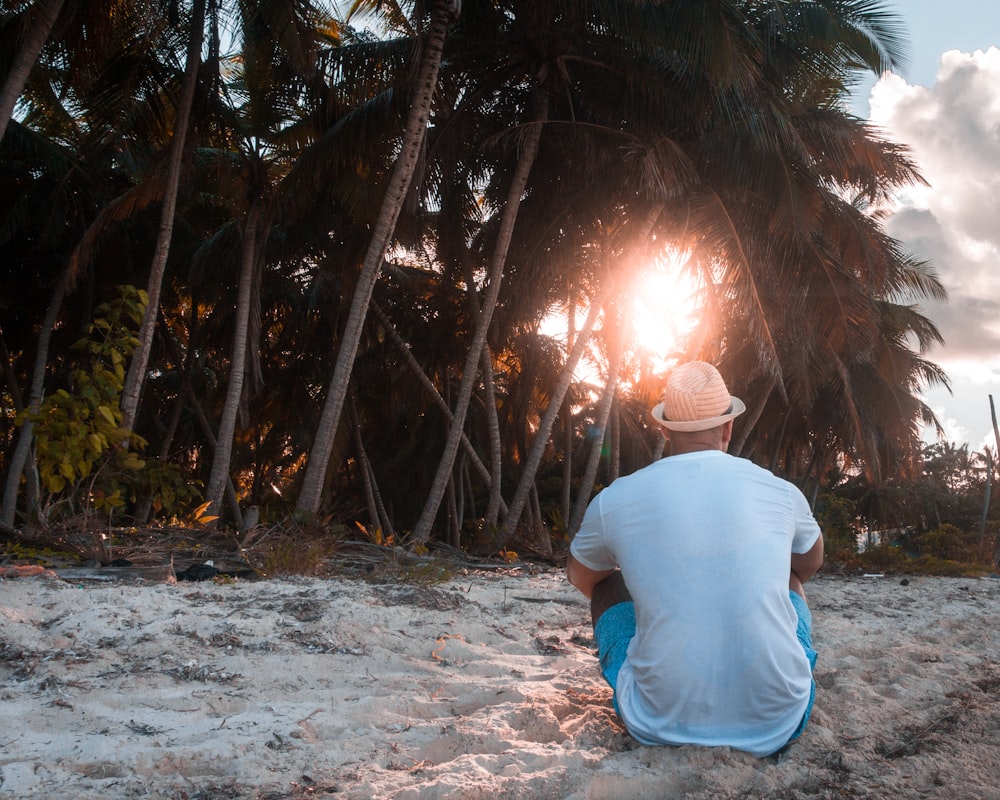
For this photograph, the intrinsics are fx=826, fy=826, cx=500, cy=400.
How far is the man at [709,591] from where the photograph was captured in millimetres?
2336

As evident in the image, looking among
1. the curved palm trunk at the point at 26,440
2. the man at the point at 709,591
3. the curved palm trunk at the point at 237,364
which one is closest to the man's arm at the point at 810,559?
the man at the point at 709,591

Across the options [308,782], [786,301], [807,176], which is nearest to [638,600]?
[308,782]

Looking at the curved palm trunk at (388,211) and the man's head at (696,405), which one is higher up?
the curved palm trunk at (388,211)

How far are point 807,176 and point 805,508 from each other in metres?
9.67

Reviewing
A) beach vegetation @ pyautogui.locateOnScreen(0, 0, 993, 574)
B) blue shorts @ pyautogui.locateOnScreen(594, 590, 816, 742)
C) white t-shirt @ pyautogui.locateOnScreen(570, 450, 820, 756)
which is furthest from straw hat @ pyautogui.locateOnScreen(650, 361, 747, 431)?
beach vegetation @ pyautogui.locateOnScreen(0, 0, 993, 574)

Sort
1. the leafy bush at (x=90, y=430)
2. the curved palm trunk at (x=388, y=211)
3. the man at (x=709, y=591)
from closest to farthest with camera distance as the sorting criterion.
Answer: the man at (x=709, y=591)
the leafy bush at (x=90, y=430)
the curved palm trunk at (x=388, y=211)

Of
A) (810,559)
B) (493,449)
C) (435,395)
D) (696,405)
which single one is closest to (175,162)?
(435,395)

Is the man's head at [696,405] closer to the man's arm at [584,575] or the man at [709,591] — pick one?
the man at [709,591]

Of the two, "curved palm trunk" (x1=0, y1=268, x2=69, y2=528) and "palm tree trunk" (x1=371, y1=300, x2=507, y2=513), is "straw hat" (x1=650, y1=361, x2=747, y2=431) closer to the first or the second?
Answer: "curved palm trunk" (x1=0, y1=268, x2=69, y2=528)

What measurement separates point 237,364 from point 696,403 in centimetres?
879

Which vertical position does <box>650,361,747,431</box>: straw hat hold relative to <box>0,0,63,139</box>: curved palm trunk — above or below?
below

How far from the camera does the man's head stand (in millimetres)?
2611

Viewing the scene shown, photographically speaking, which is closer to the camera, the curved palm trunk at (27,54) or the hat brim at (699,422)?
the hat brim at (699,422)

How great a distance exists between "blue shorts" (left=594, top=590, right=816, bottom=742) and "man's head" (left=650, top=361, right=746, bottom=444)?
2.01ft
